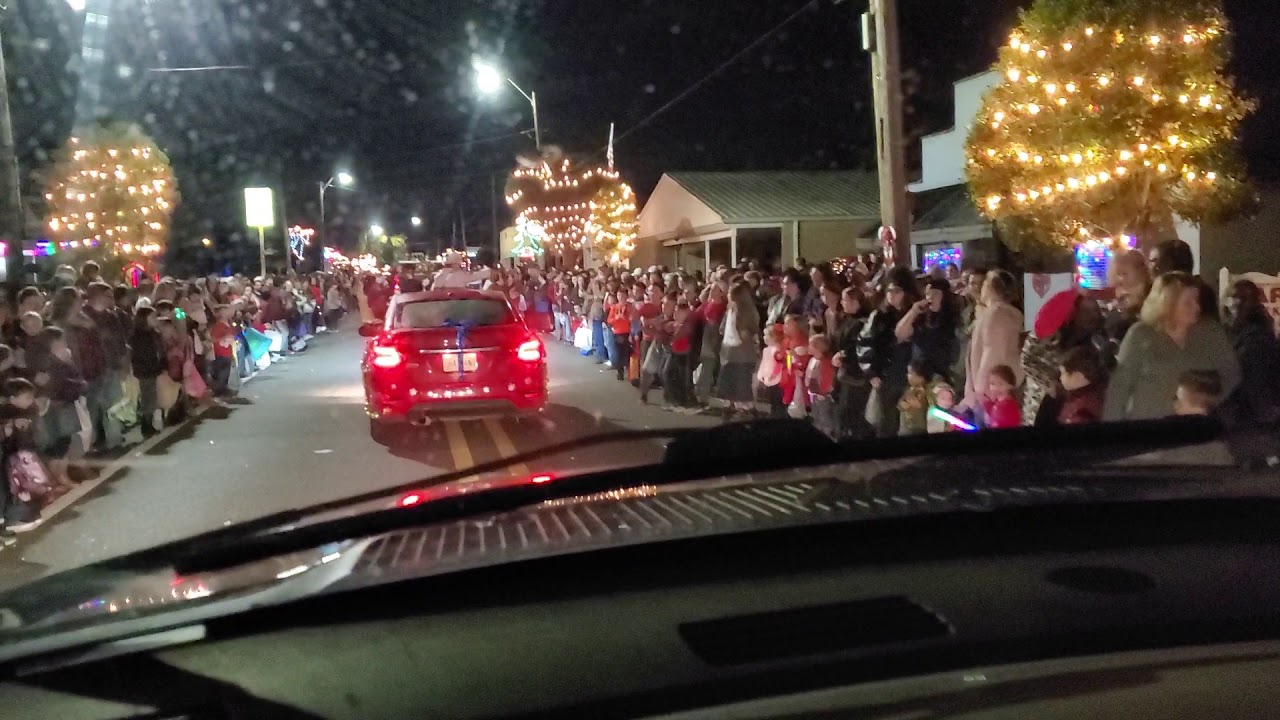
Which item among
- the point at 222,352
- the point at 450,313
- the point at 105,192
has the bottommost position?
the point at 222,352

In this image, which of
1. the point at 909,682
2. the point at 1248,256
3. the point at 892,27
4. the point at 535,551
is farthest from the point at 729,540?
the point at 1248,256

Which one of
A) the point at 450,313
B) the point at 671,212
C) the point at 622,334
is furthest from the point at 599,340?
the point at 671,212

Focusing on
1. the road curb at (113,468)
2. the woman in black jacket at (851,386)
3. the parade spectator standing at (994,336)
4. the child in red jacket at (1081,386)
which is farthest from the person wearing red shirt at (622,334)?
the child in red jacket at (1081,386)

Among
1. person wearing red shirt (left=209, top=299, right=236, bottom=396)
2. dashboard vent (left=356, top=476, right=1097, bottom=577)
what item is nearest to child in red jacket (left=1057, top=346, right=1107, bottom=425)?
dashboard vent (left=356, top=476, right=1097, bottom=577)

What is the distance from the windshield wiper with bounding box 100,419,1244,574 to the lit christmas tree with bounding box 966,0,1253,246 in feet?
37.9

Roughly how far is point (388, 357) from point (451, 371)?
66 centimetres

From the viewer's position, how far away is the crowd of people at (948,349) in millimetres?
6188

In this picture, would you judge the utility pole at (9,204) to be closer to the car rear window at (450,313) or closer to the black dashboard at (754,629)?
the car rear window at (450,313)

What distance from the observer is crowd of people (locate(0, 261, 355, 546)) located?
26.8 ft

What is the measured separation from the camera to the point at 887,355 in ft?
32.2

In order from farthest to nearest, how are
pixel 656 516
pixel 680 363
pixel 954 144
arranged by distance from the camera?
1. pixel 954 144
2. pixel 680 363
3. pixel 656 516

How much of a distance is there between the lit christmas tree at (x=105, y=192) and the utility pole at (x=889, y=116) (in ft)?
98.1

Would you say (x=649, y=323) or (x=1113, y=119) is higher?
(x=1113, y=119)

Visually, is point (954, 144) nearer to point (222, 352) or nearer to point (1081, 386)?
point (222, 352)
